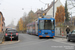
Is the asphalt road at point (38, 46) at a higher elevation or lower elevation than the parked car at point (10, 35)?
lower

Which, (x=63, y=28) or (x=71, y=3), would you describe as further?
(x=63, y=28)

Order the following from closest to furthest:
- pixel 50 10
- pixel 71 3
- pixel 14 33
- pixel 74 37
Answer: pixel 74 37 < pixel 14 33 < pixel 71 3 < pixel 50 10

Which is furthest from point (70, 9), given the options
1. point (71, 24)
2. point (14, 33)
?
point (14, 33)

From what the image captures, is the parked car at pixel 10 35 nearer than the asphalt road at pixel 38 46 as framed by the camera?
No

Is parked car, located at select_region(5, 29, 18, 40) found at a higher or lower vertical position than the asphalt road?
higher

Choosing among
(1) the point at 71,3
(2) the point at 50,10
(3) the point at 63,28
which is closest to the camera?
(1) the point at 71,3

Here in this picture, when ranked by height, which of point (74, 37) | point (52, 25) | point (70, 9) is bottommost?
point (74, 37)

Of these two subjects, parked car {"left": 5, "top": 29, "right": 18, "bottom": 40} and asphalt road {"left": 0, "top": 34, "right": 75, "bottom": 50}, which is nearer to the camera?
asphalt road {"left": 0, "top": 34, "right": 75, "bottom": 50}

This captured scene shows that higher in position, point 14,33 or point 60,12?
point 60,12

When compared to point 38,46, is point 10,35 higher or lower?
higher

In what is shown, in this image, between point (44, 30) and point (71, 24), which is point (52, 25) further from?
point (71, 24)

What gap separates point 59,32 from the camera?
30.2 metres

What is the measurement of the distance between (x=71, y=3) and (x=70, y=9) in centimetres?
121

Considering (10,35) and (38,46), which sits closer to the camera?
(38,46)
